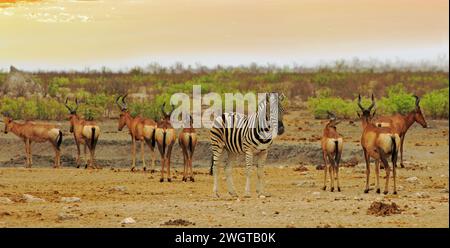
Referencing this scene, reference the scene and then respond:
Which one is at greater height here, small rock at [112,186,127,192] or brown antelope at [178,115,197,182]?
brown antelope at [178,115,197,182]

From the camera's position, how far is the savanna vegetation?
111 feet

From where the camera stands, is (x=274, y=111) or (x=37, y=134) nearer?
(x=274, y=111)

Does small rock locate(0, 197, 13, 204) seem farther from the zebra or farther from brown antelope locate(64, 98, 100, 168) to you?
brown antelope locate(64, 98, 100, 168)

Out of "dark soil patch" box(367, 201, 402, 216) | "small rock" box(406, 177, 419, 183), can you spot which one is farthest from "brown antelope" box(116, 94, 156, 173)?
"dark soil patch" box(367, 201, 402, 216)

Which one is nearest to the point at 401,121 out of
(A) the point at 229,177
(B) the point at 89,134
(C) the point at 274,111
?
(C) the point at 274,111

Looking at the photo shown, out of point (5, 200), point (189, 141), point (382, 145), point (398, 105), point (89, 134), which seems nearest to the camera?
point (5, 200)

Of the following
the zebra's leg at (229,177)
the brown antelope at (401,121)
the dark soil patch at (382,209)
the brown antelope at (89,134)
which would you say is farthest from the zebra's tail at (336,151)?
the brown antelope at (89,134)

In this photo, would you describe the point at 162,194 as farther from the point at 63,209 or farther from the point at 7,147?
the point at 7,147

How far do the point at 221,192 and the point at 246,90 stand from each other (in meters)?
28.7

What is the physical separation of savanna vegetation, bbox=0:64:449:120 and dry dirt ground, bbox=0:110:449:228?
488cm

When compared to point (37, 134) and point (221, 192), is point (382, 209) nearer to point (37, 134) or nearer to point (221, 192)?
point (221, 192)

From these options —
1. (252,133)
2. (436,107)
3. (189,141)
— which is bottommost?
(189,141)

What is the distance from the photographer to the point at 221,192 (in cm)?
1842

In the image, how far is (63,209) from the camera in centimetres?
1559
